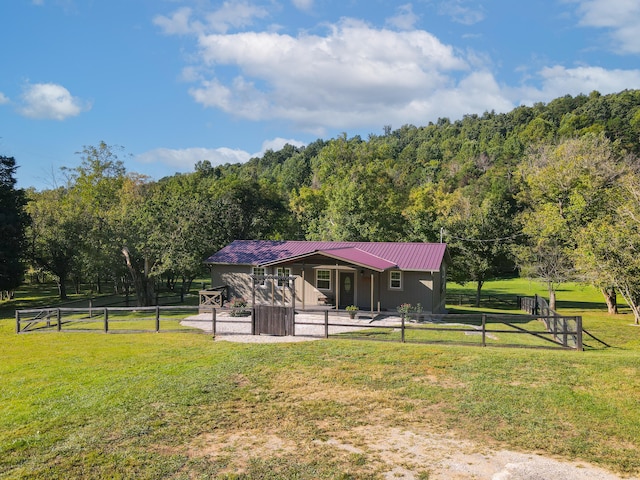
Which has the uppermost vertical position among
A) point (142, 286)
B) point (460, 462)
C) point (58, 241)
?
point (58, 241)

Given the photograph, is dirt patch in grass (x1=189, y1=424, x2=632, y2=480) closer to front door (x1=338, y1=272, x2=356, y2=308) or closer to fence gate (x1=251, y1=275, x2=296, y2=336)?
fence gate (x1=251, y1=275, x2=296, y2=336)

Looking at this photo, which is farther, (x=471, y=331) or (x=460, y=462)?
(x=471, y=331)

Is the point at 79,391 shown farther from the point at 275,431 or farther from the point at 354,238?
the point at 354,238

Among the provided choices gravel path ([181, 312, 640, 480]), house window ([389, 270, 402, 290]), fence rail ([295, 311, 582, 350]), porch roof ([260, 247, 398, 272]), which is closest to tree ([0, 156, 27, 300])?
porch roof ([260, 247, 398, 272])

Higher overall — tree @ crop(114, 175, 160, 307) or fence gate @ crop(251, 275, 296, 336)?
tree @ crop(114, 175, 160, 307)

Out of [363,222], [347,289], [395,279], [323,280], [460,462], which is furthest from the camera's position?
[363,222]

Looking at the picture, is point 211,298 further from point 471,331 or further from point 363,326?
point 471,331

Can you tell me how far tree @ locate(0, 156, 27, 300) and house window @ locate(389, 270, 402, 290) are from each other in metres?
25.0

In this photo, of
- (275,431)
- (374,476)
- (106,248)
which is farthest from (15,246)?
(374,476)

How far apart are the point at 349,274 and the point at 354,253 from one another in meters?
1.14

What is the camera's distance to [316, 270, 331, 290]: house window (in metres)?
25.1

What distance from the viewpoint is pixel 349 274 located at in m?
25.0

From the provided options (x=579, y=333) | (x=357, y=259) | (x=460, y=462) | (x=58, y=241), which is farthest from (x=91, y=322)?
(x=58, y=241)

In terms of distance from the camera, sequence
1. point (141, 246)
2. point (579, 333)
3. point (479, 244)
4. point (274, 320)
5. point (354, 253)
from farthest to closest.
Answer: point (479, 244) → point (141, 246) → point (354, 253) → point (274, 320) → point (579, 333)
